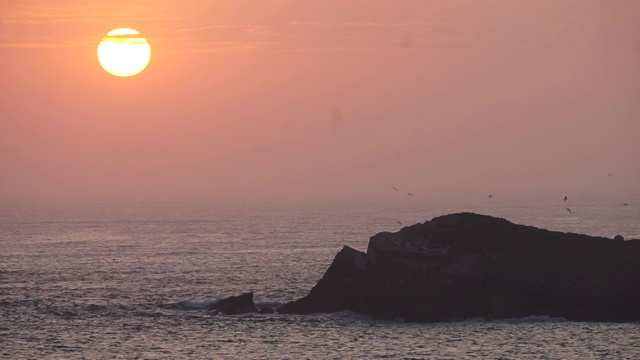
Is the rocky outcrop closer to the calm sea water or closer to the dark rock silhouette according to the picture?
the calm sea water

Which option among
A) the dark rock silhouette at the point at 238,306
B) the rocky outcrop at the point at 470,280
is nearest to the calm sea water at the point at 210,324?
the dark rock silhouette at the point at 238,306

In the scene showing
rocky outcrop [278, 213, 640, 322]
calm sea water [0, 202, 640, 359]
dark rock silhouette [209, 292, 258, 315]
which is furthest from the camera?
dark rock silhouette [209, 292, 258, 315]

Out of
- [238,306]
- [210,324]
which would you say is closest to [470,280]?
[238,306]

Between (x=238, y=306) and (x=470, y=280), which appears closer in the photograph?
(x=470, y=280)

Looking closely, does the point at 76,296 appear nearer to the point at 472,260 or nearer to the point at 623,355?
the point at 472,260

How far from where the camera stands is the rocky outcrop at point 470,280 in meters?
66.2

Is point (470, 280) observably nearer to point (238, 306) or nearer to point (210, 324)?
point (238, 306)

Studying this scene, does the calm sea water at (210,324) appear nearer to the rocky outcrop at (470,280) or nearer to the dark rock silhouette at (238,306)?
the dark rock silhouette at (238,306)

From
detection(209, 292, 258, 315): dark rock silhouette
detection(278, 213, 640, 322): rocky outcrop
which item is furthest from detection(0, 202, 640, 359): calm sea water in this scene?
detection(278, 213, 640, 322): rocky outcrop

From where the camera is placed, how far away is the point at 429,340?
6031 centimetres

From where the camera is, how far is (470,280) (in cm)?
6712

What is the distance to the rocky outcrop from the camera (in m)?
66.2

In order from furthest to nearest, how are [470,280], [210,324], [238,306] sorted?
1. [238,306]
2. [210,324]
3. [470,280]

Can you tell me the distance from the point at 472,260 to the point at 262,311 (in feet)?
49.9
